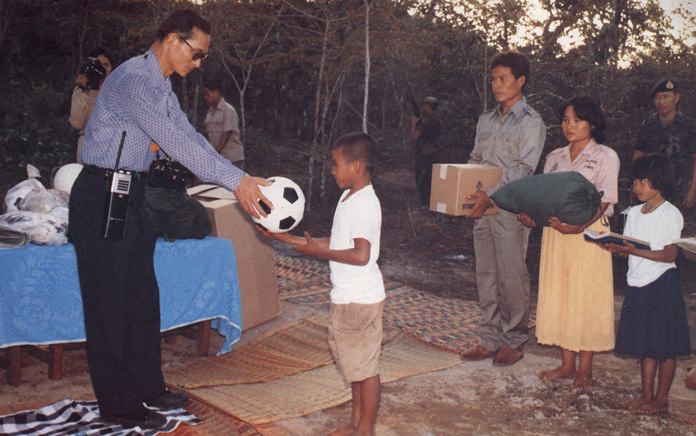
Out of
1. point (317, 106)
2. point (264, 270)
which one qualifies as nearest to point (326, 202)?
point (317, 106)

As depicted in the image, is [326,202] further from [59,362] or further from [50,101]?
[59,362]

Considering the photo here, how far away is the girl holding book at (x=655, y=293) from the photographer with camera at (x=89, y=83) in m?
4.07

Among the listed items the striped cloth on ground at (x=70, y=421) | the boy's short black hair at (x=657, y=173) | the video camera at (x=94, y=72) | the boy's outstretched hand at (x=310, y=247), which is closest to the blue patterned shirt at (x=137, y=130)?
the boy's outstretched hand at (x=310, y=247)

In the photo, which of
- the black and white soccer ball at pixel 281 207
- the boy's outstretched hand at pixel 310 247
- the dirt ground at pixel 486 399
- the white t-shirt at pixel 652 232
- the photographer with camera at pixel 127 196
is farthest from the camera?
the white t-shirt at pixel 652 232

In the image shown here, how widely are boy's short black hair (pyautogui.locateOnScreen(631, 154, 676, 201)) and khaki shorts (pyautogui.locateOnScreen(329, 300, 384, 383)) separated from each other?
5.22ft

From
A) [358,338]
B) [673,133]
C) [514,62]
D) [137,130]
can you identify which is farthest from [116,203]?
[673,133]

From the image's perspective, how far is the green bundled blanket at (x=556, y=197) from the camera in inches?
137

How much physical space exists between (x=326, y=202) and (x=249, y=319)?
279 inches

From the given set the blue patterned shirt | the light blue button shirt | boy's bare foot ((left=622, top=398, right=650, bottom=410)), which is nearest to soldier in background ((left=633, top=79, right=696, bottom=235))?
the light blue button shirt

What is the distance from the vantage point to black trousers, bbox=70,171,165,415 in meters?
3.05

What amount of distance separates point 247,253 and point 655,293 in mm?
2551

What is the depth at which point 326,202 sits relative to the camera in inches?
463

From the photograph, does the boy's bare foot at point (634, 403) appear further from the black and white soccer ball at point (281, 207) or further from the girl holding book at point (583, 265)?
the black and white soccer ball at point (281, 207)

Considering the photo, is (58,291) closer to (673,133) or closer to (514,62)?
(514,62)
